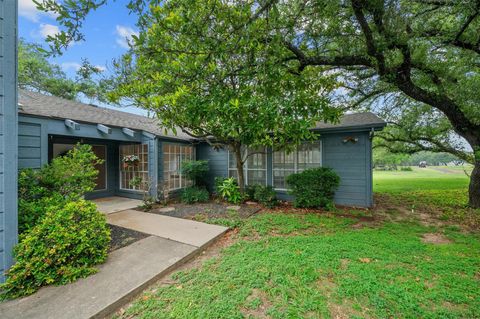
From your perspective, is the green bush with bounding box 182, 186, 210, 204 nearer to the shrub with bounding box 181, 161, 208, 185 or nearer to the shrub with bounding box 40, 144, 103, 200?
the shrub with bounding box 181, 161, 208, 185

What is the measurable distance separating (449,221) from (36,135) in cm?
967

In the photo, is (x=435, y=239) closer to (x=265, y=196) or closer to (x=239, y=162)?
(x=265, y=196)

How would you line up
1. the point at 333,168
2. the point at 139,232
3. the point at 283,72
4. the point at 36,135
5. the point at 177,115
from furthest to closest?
the point at 333,168 → the point at 177,115 → the point at 283,72 → the point at 139,232 → the point at 36,135

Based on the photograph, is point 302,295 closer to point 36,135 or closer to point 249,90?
point 249,90

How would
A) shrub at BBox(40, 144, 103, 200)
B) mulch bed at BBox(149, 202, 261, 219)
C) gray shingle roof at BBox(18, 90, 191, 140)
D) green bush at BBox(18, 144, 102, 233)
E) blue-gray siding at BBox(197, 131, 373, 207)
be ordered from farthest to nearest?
blue-gray siding at BBox(197, 131, 373, 207) < mulch bed at BBox(149, 202, 261, 219) < gray shingle roof at BBox(18, 90, 191, 140) < shrub at BBox(40, 144, 103, 200) < green bush at BBox(18, 144, 102, 233)

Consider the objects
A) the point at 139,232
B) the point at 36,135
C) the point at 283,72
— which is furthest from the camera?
the point at 283,72

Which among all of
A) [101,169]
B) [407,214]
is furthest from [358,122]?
[101,169]

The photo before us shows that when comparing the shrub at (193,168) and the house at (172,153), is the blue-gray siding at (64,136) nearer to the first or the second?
the house at (172,153)

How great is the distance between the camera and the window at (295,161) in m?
7.34

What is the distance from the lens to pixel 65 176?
11.7 ft

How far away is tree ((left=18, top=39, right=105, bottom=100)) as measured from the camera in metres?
13.5

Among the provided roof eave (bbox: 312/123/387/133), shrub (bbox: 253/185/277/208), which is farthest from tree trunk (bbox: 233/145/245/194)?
roof eave (bbox: 312/123/387/133)

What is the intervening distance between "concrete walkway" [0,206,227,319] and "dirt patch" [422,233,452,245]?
167 inches

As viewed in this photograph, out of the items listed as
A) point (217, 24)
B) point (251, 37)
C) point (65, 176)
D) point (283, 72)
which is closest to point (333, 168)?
point (283, 72)
